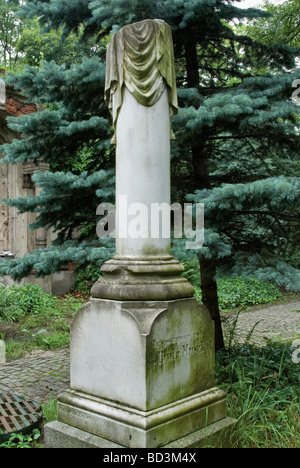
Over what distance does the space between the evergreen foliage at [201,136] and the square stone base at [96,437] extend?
4.44ft

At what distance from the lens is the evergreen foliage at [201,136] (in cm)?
425

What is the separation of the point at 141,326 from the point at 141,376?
1.03 ft

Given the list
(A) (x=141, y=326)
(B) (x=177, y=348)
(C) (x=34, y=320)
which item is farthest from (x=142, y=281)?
(C) (x=34, y=320)

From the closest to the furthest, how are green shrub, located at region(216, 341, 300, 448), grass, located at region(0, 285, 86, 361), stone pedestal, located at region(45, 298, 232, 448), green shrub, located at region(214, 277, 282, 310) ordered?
1. stone pedestal, located at region(45, 298, 232, 448)
2. green shrub, located at region(216, 341, 300, 448)
3. grass, located at region(0, 285, 86, 361)
4. green shrub, located at region(214, 277, 282, 310)

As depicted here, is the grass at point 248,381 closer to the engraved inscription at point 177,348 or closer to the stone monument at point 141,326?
the stone monument at point 141,326

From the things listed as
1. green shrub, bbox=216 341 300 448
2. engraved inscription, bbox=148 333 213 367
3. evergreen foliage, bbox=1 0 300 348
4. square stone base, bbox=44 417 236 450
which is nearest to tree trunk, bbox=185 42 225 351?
evergreen foliage, bbox=1 0 300 348

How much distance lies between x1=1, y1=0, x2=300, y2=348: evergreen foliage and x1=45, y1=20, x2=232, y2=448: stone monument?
36.8 inches

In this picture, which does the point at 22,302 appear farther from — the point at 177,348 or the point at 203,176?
the point at 177,348

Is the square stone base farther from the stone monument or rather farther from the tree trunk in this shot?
the tree trunk

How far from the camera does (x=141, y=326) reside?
2.87m

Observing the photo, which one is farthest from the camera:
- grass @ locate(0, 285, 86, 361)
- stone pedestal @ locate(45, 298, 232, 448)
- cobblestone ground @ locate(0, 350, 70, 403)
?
grass @ locate(0, 285, 86, 361)

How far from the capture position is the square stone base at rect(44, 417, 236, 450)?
2889 mm

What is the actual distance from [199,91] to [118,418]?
3.90 m
